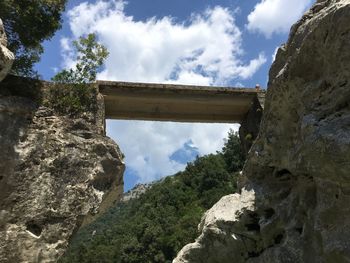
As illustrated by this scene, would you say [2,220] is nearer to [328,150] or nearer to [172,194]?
[328,150]

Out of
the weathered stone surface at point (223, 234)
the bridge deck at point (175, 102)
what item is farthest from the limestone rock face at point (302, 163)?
the bridge deck at point (175, 102)

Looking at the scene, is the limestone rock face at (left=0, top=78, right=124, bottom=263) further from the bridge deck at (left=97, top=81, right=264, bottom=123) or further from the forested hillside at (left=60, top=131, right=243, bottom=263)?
the forested hillside at (left=60, top=131, right=243, bottom=263)

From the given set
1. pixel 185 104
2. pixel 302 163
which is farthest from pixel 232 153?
pixel 302 163

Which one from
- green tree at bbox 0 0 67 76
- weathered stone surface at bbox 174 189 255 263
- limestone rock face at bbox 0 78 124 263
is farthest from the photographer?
green tree at bbox 0 0 67 76

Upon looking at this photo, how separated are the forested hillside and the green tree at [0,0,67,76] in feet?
112

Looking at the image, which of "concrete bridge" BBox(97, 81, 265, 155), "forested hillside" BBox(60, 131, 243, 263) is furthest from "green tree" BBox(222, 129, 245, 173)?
"concrete bridge" BBox(97, 81, 265, 155)

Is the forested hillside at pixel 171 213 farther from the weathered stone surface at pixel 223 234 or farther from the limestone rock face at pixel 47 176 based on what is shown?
the weathered stone surface at pixel 223 234

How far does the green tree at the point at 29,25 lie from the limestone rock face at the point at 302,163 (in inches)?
317

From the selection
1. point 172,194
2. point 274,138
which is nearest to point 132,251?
point 172,194

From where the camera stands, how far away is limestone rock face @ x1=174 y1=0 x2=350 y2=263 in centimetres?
582

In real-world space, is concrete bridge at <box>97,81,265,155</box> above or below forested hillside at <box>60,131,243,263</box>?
below

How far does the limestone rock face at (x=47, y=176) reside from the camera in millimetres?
11711

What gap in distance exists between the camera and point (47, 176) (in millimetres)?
12445

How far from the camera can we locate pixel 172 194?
58469 millimetres
